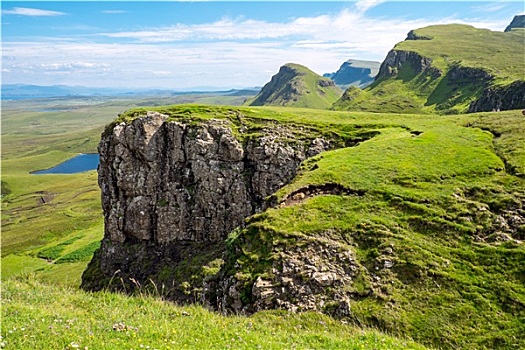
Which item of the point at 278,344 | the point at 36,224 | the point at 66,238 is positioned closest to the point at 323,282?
the point at 278,344

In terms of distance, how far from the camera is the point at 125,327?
12891mm

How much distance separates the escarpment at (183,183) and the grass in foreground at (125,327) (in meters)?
34.3

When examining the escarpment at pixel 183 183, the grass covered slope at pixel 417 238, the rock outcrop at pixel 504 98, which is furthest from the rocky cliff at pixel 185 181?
the rock outcrop at pixel 504 98

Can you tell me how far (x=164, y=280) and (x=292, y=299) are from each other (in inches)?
1140

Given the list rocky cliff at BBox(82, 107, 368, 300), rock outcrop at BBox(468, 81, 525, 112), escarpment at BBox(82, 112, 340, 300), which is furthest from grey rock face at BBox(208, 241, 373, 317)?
rock outcrop at BBox(468, 81, 525, 112)

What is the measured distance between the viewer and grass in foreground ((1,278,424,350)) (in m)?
11.7

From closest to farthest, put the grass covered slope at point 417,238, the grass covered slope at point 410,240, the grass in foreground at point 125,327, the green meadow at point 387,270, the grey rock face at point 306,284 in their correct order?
the grass in foreground at point 125,327 < the green meadow at point 387,270 < the grass covered slope at point 417,238 < the grass covered slope at point 410,240 < the grey rock face at point 306,284

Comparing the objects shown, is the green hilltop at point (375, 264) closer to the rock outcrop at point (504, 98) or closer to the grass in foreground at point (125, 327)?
the grass in foreground at point (125, 327)

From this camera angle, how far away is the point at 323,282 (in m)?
24.5

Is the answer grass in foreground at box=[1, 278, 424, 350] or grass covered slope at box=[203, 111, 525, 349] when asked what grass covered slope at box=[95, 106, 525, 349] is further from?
grass in foreground at box=[1, 278, 424, 350]

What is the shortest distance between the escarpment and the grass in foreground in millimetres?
34304

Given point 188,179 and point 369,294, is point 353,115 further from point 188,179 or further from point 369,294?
point 369,294

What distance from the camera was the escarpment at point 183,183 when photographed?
2057 inches

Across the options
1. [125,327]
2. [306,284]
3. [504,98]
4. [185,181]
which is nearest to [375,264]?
[306,284]
